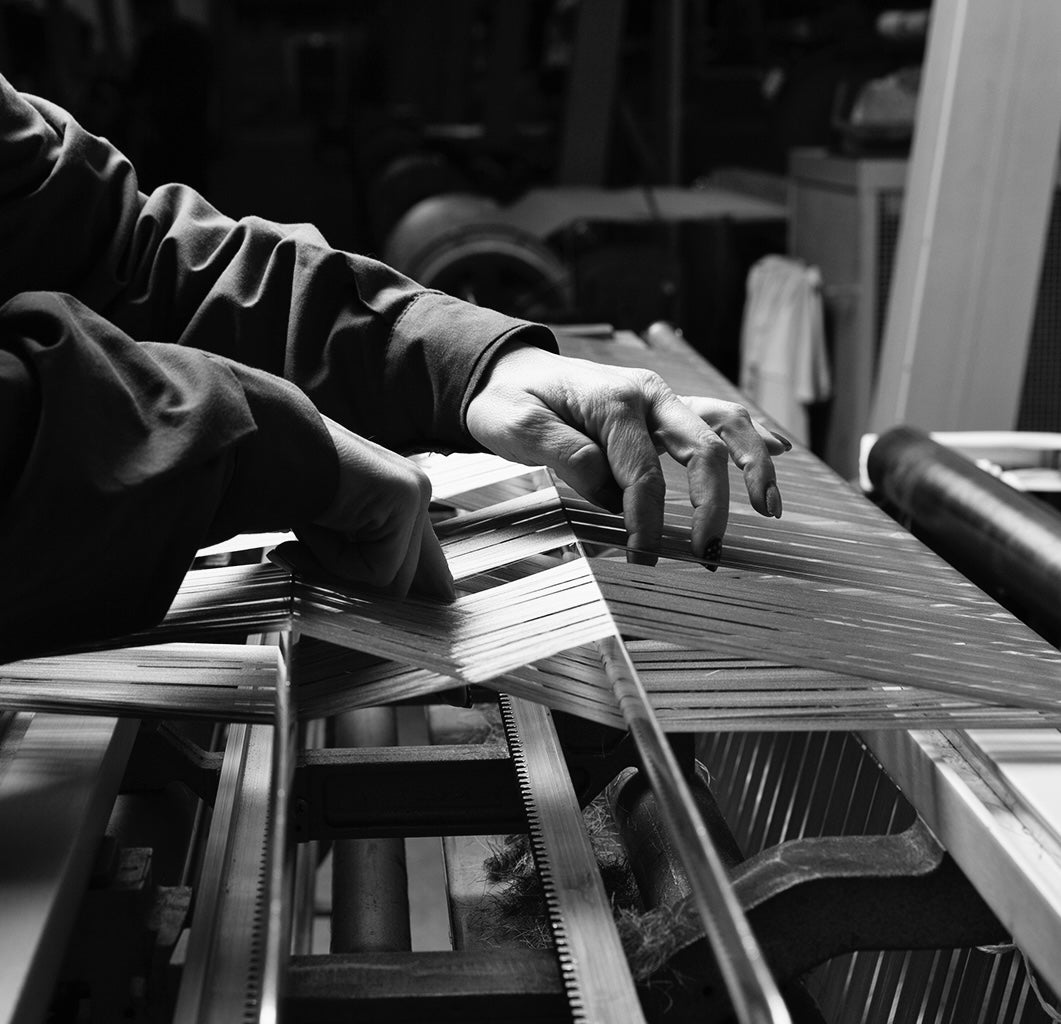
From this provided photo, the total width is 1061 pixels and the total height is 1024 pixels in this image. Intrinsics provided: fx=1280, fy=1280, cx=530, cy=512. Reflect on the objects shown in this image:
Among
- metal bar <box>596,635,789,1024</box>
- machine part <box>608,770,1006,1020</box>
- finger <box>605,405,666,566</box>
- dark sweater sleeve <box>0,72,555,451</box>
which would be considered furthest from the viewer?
dark sweater sleeve <box>0,72,555,451</box>

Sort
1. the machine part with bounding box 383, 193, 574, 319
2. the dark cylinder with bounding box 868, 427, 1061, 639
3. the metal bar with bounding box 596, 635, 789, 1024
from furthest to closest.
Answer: the machine part with bounding box 383, 193, 574, 319, the dark cylinder with bounding box 868, 427, 1061, 639, the metal bar with bounding box 596, 635, 789, 1024

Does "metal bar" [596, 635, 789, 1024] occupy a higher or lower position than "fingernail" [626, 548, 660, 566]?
higher

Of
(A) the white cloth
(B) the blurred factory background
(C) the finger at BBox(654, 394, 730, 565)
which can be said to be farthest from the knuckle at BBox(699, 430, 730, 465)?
(A) the white cloth

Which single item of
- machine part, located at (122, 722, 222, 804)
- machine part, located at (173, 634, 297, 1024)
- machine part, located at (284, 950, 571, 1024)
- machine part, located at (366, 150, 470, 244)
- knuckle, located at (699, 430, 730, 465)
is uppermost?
knuckle, located at (699, 430, 730, 465)

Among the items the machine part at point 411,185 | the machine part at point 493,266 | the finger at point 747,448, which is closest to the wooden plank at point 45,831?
the finger at point 747,448

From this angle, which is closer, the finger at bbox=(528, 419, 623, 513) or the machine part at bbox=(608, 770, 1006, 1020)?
the machine part at bbox=(608, 770, 1006, 1020)

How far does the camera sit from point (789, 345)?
4.11m

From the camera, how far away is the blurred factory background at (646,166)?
379 centimetres

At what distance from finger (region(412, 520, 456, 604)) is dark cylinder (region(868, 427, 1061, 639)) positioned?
679 millimetres

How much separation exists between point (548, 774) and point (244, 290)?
51cm

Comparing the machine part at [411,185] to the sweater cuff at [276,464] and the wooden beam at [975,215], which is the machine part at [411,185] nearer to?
the wooden beam at [975,215]

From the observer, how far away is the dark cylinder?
129cm

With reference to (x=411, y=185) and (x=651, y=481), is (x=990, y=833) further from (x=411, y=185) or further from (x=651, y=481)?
(x=411, y=185)

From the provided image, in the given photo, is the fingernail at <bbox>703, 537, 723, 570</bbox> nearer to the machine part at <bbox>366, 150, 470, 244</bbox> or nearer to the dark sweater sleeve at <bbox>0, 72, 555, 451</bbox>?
the dark sweater sleeve at <bbox>0, 72, 555, 451</bbox>
